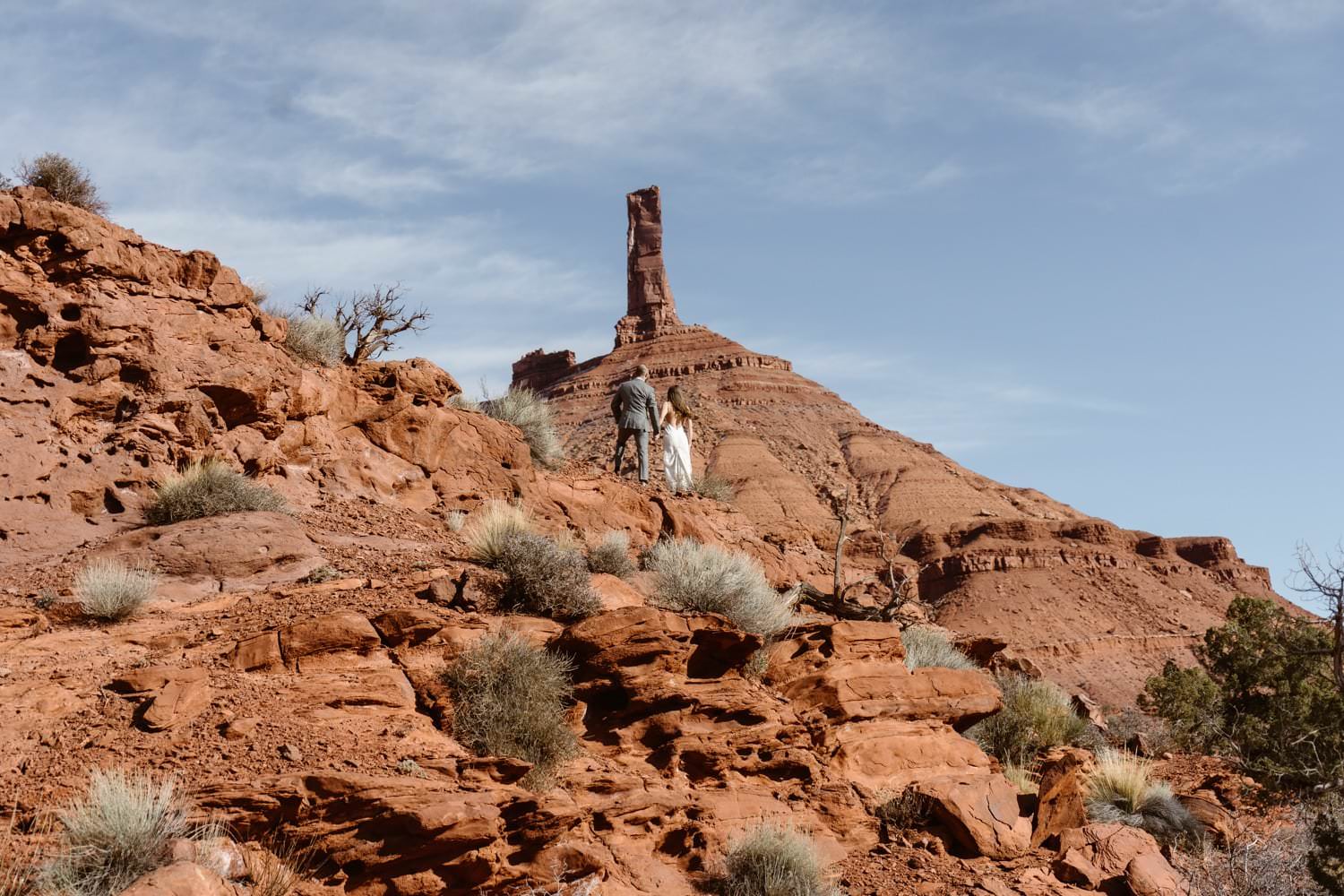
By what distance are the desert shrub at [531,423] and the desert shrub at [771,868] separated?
931cm

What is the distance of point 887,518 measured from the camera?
234 feet

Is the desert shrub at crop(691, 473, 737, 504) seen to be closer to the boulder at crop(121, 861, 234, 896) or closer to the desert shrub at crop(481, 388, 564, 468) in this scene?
the desert shrub at crop(481, 388, 564, 468)

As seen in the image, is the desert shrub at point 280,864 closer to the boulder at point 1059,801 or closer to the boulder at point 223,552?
the boulder at point 223,552

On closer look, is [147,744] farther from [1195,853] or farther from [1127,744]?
[1127,744]

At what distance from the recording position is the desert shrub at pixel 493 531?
1127cm

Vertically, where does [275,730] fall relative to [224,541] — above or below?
below

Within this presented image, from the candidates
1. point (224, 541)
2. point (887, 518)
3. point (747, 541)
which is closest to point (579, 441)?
point (887, 518)

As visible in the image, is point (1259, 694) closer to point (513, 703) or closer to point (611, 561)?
point (611, 561)

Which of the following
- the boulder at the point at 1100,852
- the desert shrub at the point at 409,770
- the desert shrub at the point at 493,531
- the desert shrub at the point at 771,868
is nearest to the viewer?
the desert shrub at the point at 409,770

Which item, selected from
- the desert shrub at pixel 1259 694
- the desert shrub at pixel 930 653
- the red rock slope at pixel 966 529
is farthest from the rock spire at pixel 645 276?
the desert shrub at pixel 930 653

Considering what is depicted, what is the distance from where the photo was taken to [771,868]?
26.9 ft

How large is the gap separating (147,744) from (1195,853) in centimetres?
1001

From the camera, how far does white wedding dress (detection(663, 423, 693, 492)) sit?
58.6ft

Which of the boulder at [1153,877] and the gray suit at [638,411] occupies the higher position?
the gray suit at [638,411]
